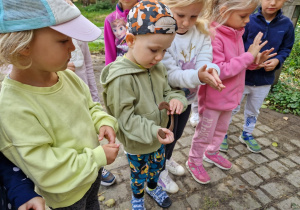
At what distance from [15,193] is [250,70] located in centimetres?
289

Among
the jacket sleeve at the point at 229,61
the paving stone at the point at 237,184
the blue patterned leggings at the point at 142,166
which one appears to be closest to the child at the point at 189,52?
the jacket sleeve at the point at 229,61

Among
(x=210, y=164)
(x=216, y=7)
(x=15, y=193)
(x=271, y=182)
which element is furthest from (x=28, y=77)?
(x=271, y=182)

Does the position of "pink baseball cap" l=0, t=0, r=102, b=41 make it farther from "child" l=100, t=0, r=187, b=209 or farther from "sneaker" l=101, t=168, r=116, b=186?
"sneaker" l=101, t=168, r=116, b=186

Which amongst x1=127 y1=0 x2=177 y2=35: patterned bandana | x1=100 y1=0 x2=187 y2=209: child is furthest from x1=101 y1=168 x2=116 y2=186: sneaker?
x1=127 y1=0 x2=177 y2=35: patterned bandana

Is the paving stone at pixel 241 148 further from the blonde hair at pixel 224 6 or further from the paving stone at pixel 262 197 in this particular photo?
the blonde hair at pixel 224 6

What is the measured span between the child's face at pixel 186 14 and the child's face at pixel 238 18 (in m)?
0.49

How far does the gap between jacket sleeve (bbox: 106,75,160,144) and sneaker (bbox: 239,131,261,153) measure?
231 centimetres

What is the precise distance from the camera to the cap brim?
105cm

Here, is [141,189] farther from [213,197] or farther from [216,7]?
[216,7]

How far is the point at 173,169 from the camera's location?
2.78 metres

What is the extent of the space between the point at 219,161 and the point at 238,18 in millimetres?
1816

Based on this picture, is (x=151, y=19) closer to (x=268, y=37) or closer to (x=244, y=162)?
(x=268, y=37)

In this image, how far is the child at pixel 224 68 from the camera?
2.12 m

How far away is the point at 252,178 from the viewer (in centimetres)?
279
